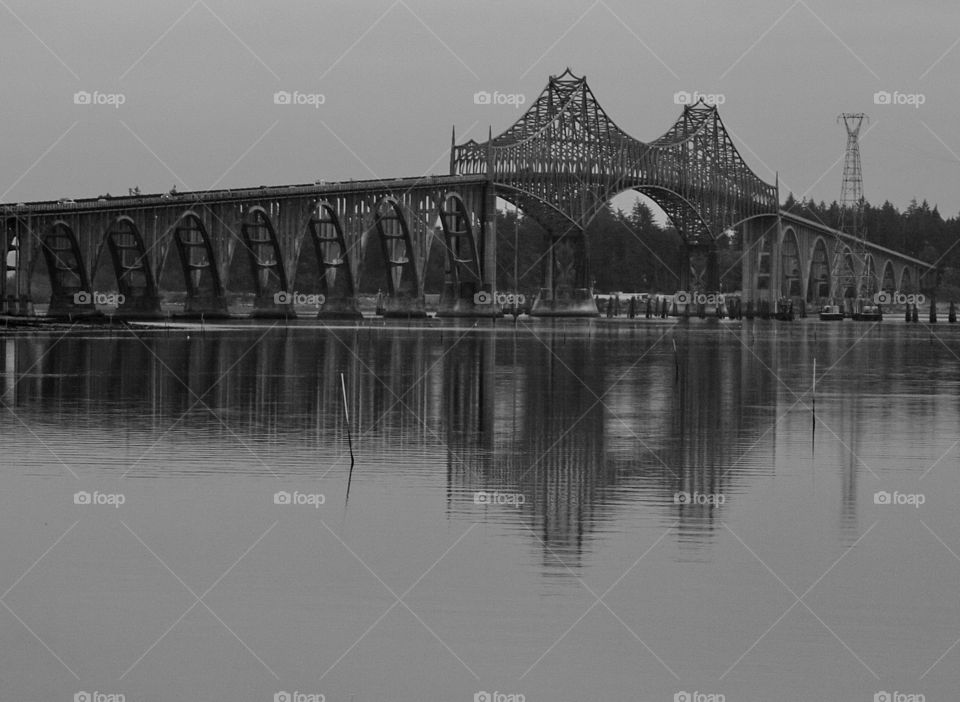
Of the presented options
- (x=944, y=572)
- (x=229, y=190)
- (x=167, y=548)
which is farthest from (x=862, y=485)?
(x=229, y=190)

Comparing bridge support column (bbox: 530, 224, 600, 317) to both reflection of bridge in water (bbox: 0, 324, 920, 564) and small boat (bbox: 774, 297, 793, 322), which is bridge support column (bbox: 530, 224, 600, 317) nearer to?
small boat (bbox: 774, 297, 793, 322)

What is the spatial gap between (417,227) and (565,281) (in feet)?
98.3

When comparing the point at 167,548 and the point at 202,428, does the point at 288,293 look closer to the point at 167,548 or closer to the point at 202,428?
the point at 202,428

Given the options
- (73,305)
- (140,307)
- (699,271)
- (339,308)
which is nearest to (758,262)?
(699,271)

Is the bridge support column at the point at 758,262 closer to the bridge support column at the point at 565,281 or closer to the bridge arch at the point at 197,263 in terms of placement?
the bridge support column at the point at 565,281

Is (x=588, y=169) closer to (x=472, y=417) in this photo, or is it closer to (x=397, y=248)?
(x=397, y=248)

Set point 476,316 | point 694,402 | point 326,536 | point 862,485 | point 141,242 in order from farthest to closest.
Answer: point 476,316 → point 141,242 → point 694,402 → point 862,485 → point 326,536

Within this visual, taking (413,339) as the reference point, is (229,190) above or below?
above

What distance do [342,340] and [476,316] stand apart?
7092cm

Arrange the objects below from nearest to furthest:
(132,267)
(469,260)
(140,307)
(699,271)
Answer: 1. (132,267)
2. (140,307)
3. (469,260)
4. (699,271)

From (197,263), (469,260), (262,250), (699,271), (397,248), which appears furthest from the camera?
(699,271)

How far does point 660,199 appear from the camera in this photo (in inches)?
7037

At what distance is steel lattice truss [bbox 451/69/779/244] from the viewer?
159 m

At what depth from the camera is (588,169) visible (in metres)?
166
